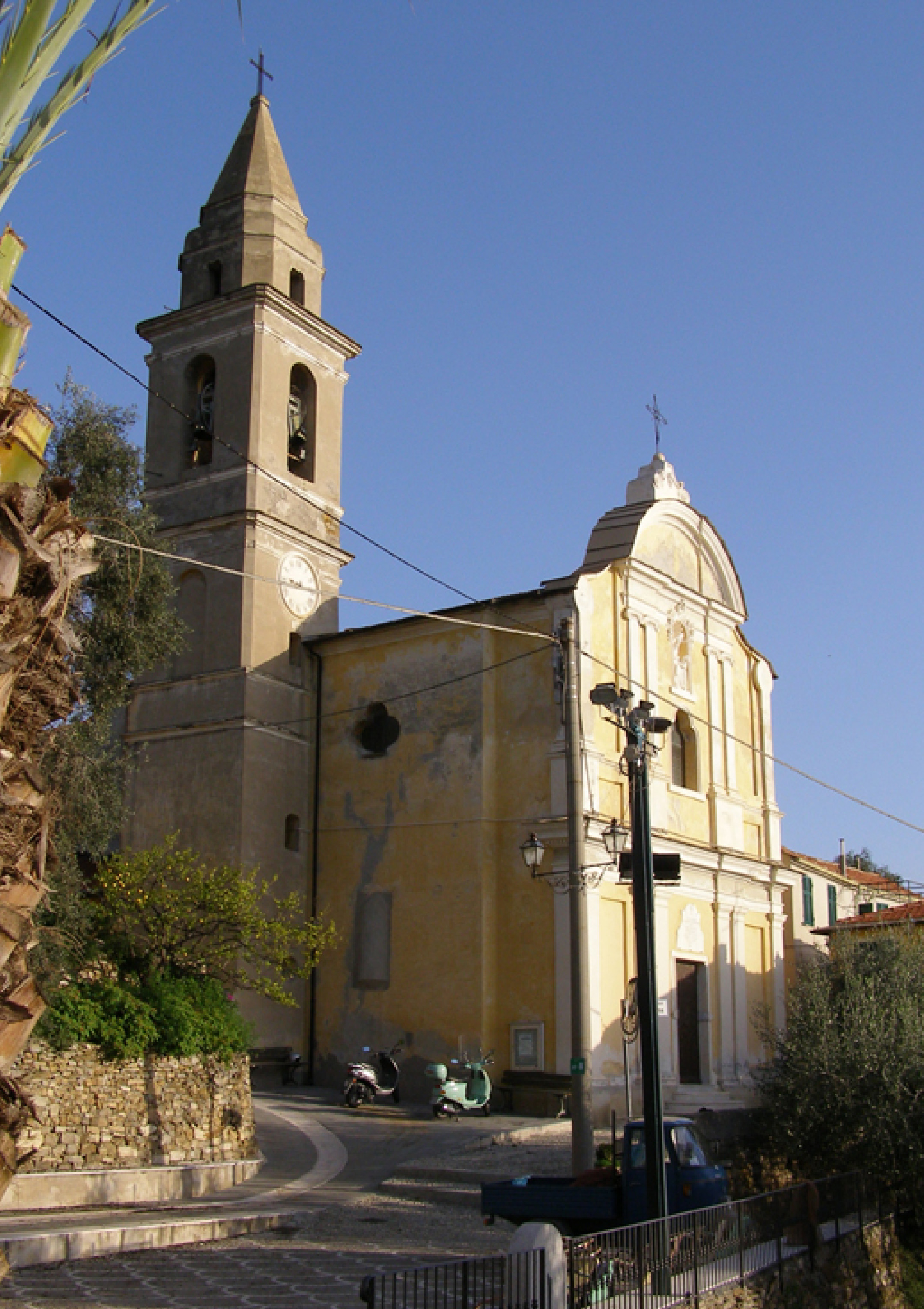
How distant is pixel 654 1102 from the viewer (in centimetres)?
1104

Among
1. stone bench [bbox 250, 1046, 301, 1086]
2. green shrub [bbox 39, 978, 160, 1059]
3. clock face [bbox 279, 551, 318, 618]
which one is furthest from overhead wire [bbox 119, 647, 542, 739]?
green shrub [bbox 39, 978, 160, 1059]

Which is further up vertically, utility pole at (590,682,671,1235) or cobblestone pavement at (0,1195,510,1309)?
utility pole at (590,682,671,1235)

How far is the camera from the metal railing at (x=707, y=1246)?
9141mm

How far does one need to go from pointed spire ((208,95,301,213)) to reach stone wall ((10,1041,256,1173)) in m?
17.6

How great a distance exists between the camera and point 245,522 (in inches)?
953

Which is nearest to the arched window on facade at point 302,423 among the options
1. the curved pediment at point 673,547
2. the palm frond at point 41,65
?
the curved pediment at point 673,547

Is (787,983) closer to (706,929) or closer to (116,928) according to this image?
(706,929)

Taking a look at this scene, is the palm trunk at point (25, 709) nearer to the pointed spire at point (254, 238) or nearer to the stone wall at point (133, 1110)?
the stone wall at point (133, 1110)

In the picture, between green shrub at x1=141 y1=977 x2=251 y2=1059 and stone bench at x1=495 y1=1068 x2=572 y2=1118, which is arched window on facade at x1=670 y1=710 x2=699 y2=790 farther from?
green shrub at x1=141 y1=977 x2=251 y2=1059

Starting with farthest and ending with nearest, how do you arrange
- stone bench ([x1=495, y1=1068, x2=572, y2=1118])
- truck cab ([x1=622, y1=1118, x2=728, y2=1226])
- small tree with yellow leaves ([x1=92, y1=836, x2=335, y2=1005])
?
stone bench ([x1=495, y1=1068, x2=572, y2=1118])
small tree with yellow leaves ([x1=92, y1=836, x2=335, y2=1005])
truck cab ([x1=622, y1=1118, x2=728, y2=1226])

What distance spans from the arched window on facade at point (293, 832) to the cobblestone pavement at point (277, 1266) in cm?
1044

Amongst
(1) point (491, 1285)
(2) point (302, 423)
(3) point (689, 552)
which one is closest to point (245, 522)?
(2) point (302, 423)

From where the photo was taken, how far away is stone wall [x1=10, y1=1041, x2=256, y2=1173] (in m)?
13.7

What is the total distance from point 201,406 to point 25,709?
72.3 feet
